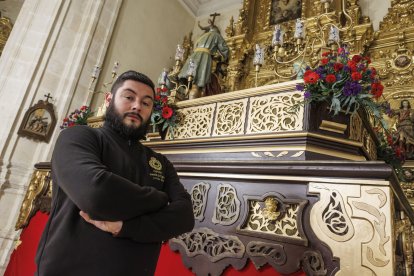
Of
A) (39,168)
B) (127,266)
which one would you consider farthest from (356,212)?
(39,168)

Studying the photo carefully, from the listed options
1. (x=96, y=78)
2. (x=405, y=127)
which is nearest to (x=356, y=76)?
(x=405, y=127)

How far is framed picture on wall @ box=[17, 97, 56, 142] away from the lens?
4.37 metres

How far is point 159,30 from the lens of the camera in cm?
700

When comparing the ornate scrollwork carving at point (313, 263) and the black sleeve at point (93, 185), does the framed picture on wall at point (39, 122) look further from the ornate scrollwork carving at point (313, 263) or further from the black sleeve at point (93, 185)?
the ornate scrollwork carving at point (313, 263)

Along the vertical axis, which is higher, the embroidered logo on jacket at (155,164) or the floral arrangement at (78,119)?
the floral arrangement at (78,119)

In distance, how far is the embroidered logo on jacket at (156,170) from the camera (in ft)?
3.88

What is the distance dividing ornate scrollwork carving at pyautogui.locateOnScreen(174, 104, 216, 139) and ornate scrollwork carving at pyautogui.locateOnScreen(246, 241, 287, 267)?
121cm

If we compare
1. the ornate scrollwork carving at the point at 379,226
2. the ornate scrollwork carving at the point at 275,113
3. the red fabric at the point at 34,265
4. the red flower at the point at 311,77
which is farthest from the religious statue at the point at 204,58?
the ornate scrollwork carving at the point at 379,226

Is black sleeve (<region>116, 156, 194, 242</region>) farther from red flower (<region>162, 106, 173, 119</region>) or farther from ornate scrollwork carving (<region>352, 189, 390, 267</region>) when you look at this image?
red flower (<region>162, 106, 173, 119</region>)

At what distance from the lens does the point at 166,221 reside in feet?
3.42

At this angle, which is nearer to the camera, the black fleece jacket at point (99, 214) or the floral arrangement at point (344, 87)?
the black fleece jacket at point (99, 214)

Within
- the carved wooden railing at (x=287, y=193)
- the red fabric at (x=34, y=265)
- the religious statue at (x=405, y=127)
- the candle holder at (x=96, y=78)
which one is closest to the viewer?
the carved wooden railing at (x=287, y=193)

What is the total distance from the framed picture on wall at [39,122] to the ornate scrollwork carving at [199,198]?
3.51m

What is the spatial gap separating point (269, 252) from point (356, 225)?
1.48ft
